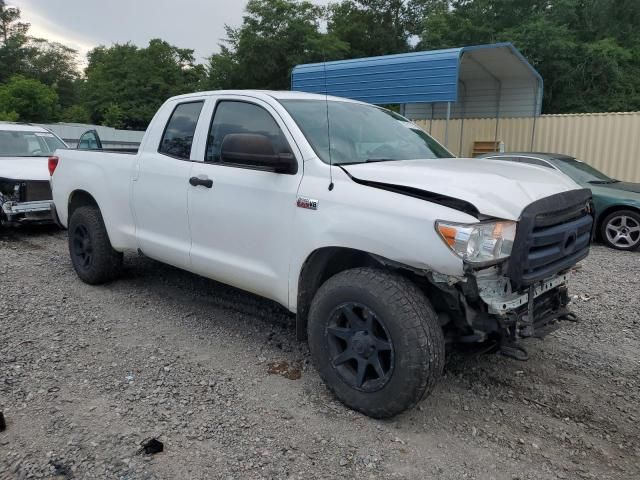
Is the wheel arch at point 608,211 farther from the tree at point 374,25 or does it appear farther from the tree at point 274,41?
the tree at point 374,25

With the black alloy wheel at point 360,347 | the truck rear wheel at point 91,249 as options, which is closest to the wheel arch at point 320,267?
the black alloy wheel at point 360,347

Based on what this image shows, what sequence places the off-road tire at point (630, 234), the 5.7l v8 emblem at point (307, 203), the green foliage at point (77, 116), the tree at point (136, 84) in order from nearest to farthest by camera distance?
1. the 5.7l v8 emblem at point (307, 203)
2. the off-road tire at point (630, 234)
3. the tree at point (136, 84)
4. the green foliage at point (77, 116)

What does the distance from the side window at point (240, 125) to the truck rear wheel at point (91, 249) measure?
1.86 m

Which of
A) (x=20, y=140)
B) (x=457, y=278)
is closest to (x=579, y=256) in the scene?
(x=457, y=278)

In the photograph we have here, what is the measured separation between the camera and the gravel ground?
286cm

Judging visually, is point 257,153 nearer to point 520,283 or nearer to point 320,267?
point 320,267

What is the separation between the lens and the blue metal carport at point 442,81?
40.7ft

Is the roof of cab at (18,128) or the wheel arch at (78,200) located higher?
the roof of cab at (18,128)

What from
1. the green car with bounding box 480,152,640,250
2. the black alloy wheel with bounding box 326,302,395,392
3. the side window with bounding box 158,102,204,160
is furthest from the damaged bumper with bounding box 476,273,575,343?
the green car with bounding box 480,152,640,250

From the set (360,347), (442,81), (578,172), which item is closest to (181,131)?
(360,347)

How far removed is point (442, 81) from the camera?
12289 mm

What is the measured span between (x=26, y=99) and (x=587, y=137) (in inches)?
1264

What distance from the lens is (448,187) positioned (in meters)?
3.04

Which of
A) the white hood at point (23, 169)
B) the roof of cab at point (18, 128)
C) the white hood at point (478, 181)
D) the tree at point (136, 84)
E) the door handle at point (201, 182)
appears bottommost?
the white hood at point (23, 169)
